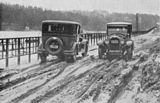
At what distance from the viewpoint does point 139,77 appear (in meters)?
7.93

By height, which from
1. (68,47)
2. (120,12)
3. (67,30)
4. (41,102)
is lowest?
(41,102)

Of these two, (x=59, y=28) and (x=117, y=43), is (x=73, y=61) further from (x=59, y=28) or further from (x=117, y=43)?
(x=117, y=43)

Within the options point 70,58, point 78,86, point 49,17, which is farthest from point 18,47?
point 78,86

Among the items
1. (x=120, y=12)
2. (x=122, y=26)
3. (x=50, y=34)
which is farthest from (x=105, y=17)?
(x=50, y=34)

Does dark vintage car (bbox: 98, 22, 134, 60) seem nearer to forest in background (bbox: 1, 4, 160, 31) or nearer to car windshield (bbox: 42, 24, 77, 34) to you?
forest in background (bbox: 1, 4, 160, 31)

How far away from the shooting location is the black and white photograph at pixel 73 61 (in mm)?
6176

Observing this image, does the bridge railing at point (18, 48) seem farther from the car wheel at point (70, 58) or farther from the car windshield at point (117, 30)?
the car wheel at point (70, 58)

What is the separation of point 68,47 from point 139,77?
467cm

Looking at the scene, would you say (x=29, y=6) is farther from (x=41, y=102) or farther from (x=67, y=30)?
(x=41, y=102)

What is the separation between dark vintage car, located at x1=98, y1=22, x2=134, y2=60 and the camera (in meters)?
12.1

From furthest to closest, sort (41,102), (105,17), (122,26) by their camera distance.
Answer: (122,26)
(105,17)
(41,102)

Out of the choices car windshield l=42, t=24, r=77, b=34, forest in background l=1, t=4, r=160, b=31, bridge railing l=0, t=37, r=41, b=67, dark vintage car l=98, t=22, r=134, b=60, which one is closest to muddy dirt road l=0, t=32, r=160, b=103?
bridge railing l=0, t=37, r=41, b=67

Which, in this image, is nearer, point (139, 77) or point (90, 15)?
point (139, 77)

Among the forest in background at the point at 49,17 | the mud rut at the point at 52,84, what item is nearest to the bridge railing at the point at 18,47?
the forest in background at the point at 49,17
